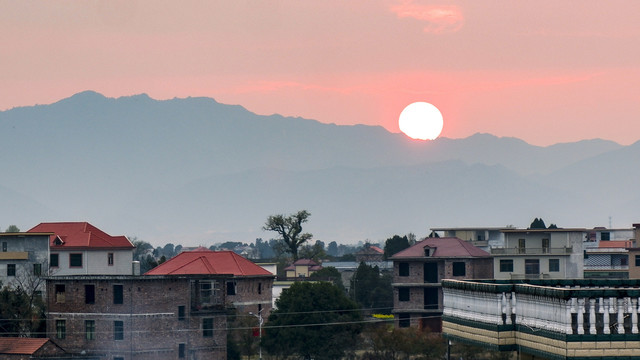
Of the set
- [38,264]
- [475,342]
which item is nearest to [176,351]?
[38,264]

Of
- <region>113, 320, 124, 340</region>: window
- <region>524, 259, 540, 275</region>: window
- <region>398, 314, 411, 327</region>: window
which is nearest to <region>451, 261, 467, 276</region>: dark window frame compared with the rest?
<region>398, 314, 411, 327</region>: window

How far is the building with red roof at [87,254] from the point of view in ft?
493

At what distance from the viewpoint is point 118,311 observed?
366 feet

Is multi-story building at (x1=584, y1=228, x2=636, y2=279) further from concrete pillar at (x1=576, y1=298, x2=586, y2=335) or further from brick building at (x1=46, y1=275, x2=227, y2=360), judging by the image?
concrete pillar at (x1=576, y1=298, x2=586, y2=335)

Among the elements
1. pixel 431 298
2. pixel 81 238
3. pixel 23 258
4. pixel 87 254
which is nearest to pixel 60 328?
pixel 23 258

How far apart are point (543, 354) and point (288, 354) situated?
80428mm

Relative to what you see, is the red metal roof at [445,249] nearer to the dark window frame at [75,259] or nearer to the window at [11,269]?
the dark window frame at [75,259]

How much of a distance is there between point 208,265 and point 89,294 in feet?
101

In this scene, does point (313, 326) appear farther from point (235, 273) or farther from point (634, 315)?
point (634, 315)

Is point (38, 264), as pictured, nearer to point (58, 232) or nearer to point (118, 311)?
point (58, 232)

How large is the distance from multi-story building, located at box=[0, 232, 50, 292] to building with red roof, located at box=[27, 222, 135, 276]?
224cm

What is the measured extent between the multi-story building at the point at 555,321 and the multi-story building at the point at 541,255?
94766mm

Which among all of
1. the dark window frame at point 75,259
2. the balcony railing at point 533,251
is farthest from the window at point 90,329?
the balcony railing at point 533,251

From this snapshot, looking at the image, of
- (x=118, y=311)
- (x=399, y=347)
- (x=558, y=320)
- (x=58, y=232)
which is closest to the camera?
(x=558, y=320)
